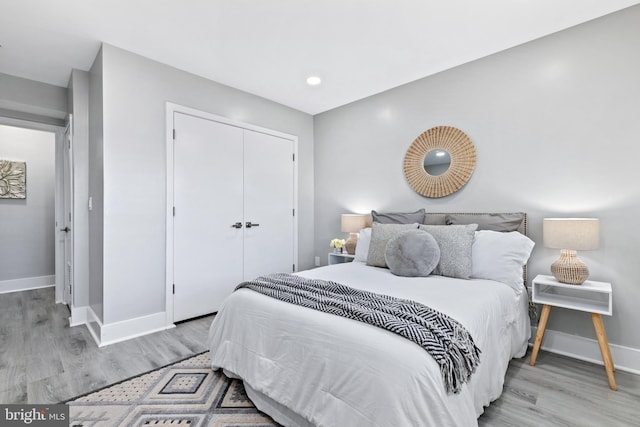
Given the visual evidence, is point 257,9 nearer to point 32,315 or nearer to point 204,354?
point 204,354

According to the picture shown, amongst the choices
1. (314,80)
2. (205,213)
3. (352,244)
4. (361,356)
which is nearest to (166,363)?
(205,213)

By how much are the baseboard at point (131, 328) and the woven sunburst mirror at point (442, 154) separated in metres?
2.91

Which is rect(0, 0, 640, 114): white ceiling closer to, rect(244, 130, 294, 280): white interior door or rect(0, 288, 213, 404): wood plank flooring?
rect(244, 130, 294, 280): white interior door

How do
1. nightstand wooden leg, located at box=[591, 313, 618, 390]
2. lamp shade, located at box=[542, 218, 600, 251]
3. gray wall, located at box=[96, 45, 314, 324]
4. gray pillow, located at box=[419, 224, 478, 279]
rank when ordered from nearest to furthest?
nightstand wooden leg, located at box=[591, 313, 618, 390] < lamp shade, located at box=[542, 218, 600, 251] < gray pillow, located at box=[419, 224, 478, 279] < gray wall, located at box=[96, 45, 314, 324]

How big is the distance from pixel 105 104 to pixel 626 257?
14.0ft

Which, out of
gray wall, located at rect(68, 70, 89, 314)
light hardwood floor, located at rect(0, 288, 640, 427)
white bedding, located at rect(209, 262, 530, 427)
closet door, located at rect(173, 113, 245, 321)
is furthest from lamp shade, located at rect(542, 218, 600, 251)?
gray wall, located at rect(68, 70, 89, 314)

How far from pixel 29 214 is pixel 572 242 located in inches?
259

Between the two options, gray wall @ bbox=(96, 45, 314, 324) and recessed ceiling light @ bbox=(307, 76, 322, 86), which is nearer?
gray wall @ bbox=(96, 45, 314, 324)

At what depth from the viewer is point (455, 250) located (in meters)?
2.30

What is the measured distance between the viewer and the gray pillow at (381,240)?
2646 millimetres

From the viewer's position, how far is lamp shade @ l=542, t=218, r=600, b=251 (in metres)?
2.03

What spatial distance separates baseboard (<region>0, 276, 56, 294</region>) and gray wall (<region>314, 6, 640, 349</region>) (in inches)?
211

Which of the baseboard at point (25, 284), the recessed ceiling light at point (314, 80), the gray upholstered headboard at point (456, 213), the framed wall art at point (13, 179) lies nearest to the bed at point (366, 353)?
the gray upholstered headboard at point (456, 213)

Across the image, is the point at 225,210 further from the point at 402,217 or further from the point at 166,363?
the point at 402,217
